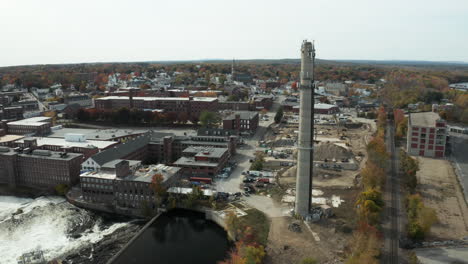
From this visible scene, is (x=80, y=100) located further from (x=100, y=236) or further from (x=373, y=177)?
(x=373, y=177)

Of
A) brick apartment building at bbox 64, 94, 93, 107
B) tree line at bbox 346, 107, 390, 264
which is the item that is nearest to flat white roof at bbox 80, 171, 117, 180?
tree line at bbox 346, 107, 390, 264

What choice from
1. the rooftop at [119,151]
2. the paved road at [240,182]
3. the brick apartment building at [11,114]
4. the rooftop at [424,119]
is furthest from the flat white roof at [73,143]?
the rooftop at [424,119]

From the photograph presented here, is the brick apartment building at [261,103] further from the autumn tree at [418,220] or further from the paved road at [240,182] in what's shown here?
the autumn tree at [418,220]

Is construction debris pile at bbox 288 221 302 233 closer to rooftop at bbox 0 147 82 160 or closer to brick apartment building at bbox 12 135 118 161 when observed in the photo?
rooftop at bbox 0 147 82 160

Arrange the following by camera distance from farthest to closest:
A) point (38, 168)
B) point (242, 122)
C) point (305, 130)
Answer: point (242, 122) < point (38, 168) < point (305, 130)

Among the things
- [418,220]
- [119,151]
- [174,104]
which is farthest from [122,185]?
[174,104]
